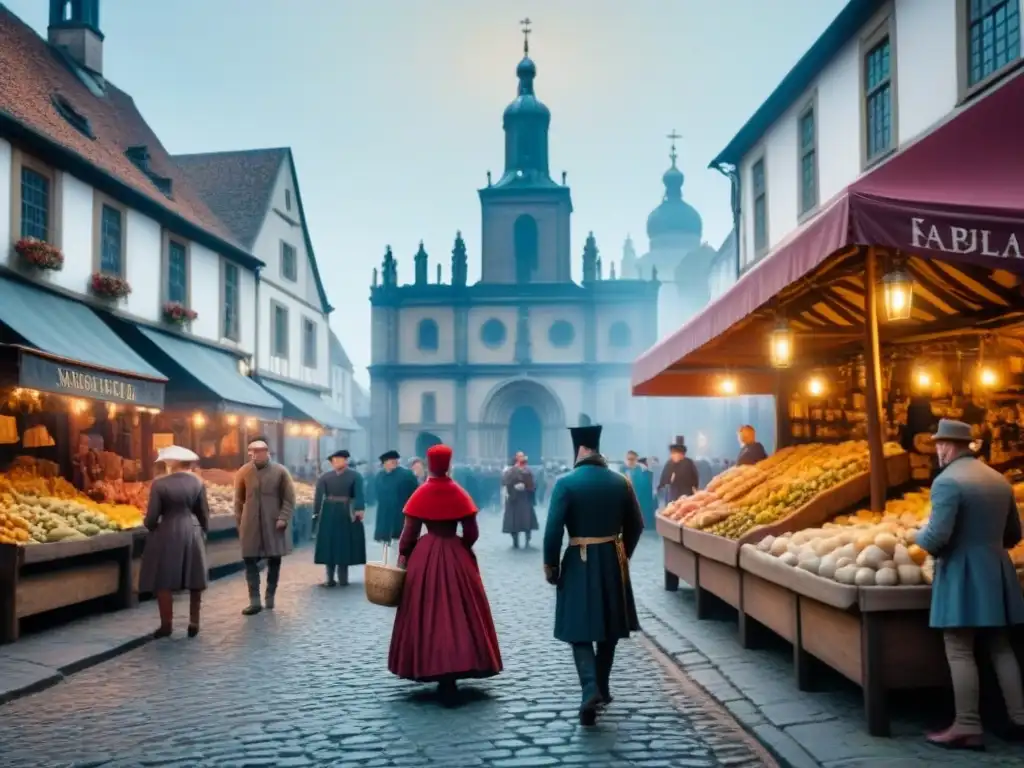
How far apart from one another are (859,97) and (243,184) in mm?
17555

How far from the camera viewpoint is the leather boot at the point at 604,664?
22.6 ft

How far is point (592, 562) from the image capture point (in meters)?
6.87

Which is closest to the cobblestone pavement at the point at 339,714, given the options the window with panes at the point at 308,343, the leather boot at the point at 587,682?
the leather boot at the point at 587,682

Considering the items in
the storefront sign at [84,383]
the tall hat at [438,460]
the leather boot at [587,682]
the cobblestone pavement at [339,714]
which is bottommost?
the cobblestone pavement at [339,714]

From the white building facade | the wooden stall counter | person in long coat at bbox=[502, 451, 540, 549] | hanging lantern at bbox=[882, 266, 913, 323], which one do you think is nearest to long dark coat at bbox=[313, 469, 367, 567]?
the wooden stall counter

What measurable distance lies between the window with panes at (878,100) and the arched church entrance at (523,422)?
109 ft

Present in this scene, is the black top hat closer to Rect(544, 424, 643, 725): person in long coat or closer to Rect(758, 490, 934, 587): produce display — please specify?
Rect(544, 424, 643, 725): person in long coat

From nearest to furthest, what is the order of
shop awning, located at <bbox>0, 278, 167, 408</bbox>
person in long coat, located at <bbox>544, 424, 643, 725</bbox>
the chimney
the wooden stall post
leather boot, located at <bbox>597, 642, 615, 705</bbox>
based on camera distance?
1. person in long coat, located at <bbox>544, 424, 643, 725</bbox>
2. leather boot, located at <bbox>597, 642, 615, 705</bbox>
3. the wooden stall post
4. shop awning, located at <bbox>0, 278, 167, 408</bbox>
5. the chimney

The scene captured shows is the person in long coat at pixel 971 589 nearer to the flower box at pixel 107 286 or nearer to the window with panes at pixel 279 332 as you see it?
the flower box at pixel 107 286

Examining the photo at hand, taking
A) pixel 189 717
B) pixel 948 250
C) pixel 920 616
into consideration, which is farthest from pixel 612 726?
pixel 948 250

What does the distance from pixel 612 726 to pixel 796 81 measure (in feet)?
47.1

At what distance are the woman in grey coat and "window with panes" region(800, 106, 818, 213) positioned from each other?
1168 cm

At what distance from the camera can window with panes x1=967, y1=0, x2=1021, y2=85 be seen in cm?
1126

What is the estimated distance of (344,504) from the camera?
1422cm
